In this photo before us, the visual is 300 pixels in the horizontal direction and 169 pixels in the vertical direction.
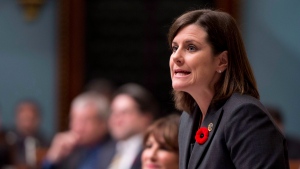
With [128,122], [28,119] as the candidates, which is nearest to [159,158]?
[128,122]

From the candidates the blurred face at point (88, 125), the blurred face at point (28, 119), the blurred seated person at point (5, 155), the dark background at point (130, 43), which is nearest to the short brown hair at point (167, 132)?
the blurred face at point (88, 125)

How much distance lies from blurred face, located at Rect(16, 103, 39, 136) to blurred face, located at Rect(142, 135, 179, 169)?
5.00 m

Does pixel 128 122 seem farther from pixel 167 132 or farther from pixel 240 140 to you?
pixel 240 140

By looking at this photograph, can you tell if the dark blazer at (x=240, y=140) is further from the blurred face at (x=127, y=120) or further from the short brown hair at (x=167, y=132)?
the blurred face at (x=127, y=120)

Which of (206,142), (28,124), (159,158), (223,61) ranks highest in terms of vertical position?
(223,61)

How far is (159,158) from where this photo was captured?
3.59 m

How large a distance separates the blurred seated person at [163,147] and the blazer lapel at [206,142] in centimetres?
83

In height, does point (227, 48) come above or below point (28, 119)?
above

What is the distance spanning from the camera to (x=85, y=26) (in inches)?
357

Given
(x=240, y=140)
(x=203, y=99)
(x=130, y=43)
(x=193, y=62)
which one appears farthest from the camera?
(x=130, y=43)

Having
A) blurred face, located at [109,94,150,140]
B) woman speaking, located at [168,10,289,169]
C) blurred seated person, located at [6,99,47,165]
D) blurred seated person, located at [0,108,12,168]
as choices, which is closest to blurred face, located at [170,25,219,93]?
woman speaking, located at [168,10,289,169]

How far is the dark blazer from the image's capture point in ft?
8.25

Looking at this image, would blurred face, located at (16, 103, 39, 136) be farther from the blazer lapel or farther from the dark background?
the blazer lapel

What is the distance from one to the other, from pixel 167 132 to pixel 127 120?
2263 mm
